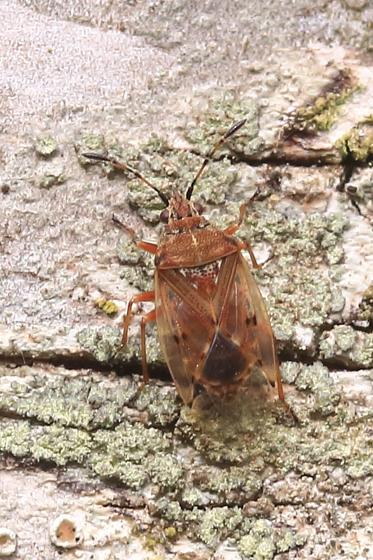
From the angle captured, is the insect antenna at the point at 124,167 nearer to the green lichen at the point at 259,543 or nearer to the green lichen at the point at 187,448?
the green lichen at the point at 187,448

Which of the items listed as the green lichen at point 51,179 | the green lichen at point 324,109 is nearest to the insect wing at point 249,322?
the green lichen at point 324,109

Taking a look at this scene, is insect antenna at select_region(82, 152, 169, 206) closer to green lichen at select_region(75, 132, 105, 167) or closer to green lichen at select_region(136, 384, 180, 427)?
green lichen at select_region(75, 132, 105, 167)

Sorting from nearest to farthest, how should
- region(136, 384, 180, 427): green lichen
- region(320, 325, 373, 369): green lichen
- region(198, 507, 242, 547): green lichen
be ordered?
region(198, 507, 242, 547): green lichen
region(136, 384, 180, 427): green lichen
region(320, 325, 373, 369): green lichen

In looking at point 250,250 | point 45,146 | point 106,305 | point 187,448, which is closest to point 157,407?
point 187,448

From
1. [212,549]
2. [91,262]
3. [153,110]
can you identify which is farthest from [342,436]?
[153,110]

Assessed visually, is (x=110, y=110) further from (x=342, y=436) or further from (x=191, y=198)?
(x=342, y=436)

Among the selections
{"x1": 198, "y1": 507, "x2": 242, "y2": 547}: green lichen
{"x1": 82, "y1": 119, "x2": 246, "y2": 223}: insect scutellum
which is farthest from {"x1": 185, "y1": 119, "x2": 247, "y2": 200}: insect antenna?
{"x1": 198, "y1": 507, "x2": 242, "y2": 547}: green lichen
